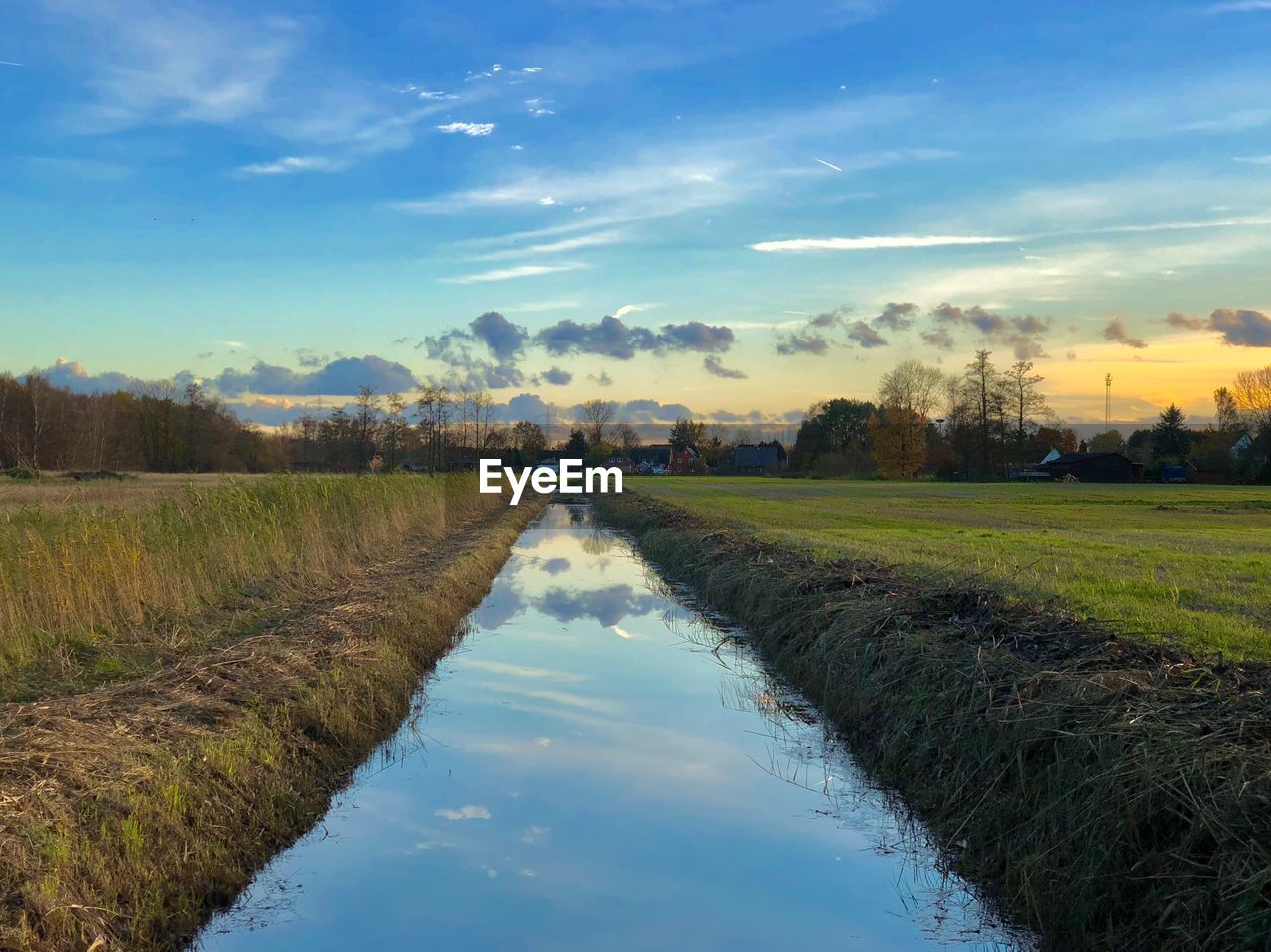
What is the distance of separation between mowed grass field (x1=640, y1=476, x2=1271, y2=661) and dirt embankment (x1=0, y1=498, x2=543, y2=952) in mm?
6863

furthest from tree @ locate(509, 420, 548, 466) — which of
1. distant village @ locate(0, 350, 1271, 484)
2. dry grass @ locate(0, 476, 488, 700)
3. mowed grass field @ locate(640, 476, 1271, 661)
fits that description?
dry grass @ locate(0, 476, 488, 700)

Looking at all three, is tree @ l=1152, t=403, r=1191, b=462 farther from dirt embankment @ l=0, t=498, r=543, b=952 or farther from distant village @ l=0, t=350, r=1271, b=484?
dirt embankment @ l=0, t=498, r=543, b=952

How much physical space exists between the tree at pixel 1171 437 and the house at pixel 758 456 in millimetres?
40410

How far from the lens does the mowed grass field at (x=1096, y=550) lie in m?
9.84

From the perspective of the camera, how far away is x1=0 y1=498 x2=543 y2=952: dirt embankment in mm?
4383

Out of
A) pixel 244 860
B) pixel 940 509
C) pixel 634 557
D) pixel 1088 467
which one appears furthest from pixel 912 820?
pixel 1088 467

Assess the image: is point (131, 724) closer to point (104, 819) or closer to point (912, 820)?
point (104, 819)

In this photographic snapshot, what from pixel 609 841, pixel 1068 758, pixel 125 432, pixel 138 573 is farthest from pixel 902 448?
pixel 1068 758

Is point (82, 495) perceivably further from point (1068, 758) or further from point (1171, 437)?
point (1171, 437)

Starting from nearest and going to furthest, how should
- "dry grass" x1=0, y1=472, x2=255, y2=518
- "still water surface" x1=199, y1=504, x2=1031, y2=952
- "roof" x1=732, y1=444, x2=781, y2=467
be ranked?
"still water surface" x1=199, y1=504, x2=1031, y2=952, "dry grass" x1=0, y1=472, x2=255, y2=518, "roof" x1=732, y1=444, x2=781, y2=467

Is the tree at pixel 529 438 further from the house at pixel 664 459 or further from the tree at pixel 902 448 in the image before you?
the tree at pixel 902 448

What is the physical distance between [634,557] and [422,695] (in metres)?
14.6

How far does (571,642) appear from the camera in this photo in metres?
13.3

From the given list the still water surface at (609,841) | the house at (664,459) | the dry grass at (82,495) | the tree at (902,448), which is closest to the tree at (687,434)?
the house at (664,459)
